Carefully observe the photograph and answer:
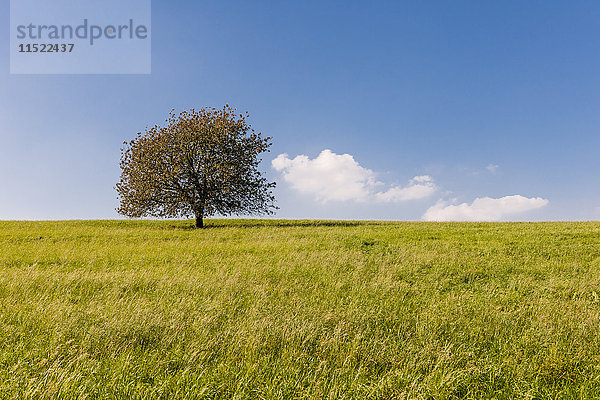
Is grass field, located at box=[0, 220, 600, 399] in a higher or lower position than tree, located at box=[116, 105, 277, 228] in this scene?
lower

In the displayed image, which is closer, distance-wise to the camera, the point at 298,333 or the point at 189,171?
the point at 298,333

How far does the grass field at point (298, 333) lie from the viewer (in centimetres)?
388

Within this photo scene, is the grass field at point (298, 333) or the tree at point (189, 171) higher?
the tree at point (189, 171)

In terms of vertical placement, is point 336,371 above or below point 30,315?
below

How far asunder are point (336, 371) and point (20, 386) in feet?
11.6

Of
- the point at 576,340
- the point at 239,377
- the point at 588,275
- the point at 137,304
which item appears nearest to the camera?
the point at 239,377

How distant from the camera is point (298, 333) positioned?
514 centimetres

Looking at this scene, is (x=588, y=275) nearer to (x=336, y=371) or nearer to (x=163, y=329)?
(x=336, y=371)

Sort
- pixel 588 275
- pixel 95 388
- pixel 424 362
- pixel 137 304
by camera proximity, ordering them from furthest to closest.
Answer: pixel 588 275, pixel 137 304, pixel 424 362, pixel 95 388

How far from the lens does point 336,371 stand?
415cm

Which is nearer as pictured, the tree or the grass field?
the grass field

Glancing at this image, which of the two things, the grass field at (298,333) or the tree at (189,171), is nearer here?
the grass field at (298,333)

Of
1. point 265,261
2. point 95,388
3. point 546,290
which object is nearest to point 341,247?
point 265,261

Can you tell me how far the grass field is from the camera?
3.88 m
